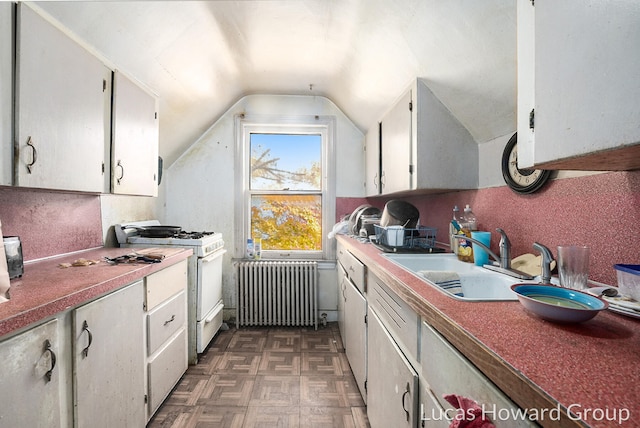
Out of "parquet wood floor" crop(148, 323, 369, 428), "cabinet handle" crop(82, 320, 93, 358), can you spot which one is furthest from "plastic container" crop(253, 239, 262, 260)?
"cabinet handle" crop(82, 320, 93, 358)

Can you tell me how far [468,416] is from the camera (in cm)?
54

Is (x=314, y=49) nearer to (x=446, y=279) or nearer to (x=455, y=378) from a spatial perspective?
(x=446, y=279)

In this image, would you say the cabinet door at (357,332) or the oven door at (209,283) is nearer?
the cabinet door at (357,332)

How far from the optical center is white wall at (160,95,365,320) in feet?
10.0

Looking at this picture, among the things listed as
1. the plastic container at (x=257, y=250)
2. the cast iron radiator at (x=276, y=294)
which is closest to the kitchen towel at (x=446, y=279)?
the cast iron radiator at (x=276, y=294)

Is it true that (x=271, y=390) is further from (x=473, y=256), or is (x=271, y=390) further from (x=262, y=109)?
(x=262, y=109)

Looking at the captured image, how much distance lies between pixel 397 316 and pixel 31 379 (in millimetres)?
1206

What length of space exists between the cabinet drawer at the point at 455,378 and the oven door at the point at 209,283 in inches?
73.9

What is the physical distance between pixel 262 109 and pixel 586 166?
284 centimetres

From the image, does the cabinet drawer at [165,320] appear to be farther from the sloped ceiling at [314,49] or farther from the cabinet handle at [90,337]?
the sloped ceiling at [314,49]

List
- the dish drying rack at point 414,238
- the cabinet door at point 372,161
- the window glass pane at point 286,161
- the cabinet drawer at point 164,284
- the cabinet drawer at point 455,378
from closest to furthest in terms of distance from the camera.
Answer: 1. the cabinet drawer at point 455,378
2. the cabinet drawer at point 164,284
3. the dish drying rack at point 414,238
4. the cabinet door at point 372,161
5. the window glass pane at point 286,161

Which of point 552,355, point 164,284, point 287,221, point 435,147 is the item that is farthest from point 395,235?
point 287,221

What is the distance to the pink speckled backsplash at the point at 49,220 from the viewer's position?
4.75 ft

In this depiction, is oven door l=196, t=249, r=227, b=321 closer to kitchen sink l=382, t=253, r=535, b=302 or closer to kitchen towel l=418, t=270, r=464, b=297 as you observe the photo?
kitchen sink l=382, t=253, r=535, b=302
